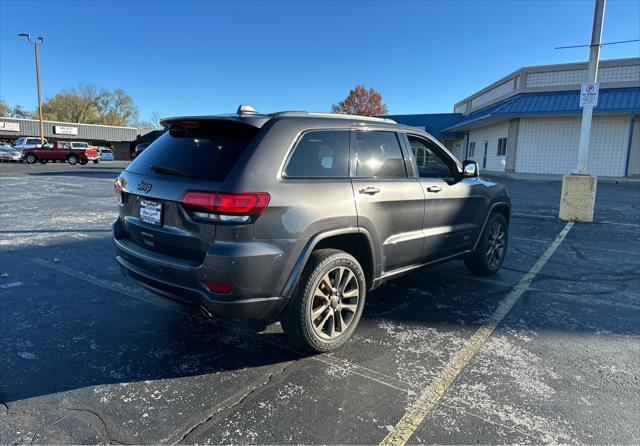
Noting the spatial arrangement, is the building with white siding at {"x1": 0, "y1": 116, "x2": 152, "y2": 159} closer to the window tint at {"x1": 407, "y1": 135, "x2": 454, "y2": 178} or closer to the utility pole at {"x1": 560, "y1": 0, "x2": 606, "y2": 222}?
the utility pole at {"x1": 560, "y1": 0, "x2": 606, "y2": 222}

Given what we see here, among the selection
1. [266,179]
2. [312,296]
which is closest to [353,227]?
[312,296]

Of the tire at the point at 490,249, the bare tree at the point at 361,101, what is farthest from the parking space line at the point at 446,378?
the bare tree at the point at 361,101

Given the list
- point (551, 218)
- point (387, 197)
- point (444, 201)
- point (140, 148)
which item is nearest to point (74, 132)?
point (140, 148)

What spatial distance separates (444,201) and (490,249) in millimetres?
1507

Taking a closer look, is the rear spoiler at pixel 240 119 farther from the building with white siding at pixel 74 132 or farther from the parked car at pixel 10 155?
the building with white siding at pixel 74 132

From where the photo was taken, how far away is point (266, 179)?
2916mm

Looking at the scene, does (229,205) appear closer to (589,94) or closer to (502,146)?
(589,94)

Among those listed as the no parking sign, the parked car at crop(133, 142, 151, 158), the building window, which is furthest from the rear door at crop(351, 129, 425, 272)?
the building window

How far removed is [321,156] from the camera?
3.38 metres

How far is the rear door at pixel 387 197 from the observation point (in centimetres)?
359

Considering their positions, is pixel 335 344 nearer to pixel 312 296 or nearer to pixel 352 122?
pixel 312 296

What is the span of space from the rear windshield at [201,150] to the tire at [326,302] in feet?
3.13

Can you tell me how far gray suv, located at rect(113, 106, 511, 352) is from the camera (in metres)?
2.84

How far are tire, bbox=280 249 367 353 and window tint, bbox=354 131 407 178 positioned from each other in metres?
0.81
